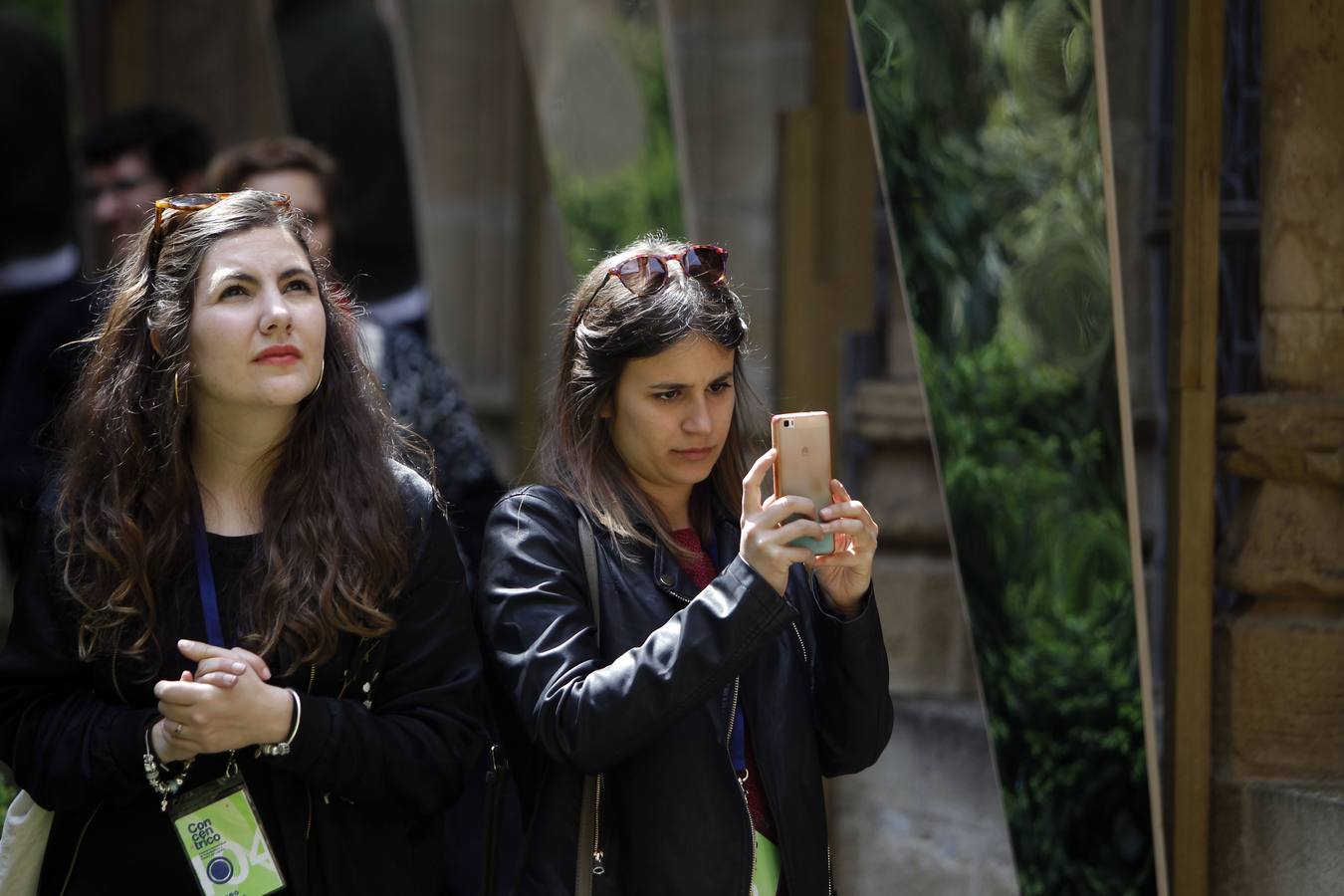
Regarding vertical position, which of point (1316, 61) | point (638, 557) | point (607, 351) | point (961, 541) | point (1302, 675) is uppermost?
point (1316, 61)

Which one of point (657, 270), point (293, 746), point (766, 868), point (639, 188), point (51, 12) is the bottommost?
point (766, 868)

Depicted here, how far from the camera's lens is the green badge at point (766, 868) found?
237cm

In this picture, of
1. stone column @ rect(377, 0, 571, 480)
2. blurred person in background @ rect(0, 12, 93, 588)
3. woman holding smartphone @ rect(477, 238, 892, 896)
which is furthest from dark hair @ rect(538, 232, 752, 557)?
blurred person in background @ rect(0, 12, 93, 588)

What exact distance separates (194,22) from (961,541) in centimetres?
635

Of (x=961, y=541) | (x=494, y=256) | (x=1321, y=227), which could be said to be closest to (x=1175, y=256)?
(x=1321, y=227)

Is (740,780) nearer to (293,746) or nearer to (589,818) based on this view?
(589,818)

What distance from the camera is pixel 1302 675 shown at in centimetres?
331

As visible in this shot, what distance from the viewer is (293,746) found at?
233 centimetres

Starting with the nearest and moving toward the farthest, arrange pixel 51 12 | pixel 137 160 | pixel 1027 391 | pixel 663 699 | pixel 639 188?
pixel 663 699, pixel 1027 391, pixel 639 188, pixel 137 160, pixel 51 12

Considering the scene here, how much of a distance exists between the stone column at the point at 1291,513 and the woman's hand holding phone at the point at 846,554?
1.23 metres

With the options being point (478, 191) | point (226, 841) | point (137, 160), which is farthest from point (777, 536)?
point (478, 191)

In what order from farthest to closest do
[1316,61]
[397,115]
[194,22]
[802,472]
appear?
[194,22] < [397,115] < [1316,61] < [802,472]

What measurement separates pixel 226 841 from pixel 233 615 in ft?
0.97

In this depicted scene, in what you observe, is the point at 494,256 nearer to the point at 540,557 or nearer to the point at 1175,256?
the point at 1175,256
